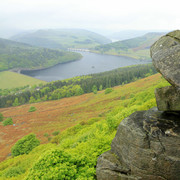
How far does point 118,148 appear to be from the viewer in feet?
51.2

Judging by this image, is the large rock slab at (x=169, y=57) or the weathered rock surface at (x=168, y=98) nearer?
the large rock slab at (x=169, y=57)

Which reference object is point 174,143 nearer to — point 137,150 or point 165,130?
point 165,130

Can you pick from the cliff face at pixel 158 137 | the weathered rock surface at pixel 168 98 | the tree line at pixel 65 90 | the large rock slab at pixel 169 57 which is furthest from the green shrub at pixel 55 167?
the tree line at pixel 65 90

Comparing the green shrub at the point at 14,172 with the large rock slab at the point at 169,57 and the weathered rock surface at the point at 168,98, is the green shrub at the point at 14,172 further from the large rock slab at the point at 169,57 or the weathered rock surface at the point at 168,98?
the large rock slab at the point at 169,57

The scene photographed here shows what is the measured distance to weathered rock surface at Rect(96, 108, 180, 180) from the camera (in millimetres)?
12156

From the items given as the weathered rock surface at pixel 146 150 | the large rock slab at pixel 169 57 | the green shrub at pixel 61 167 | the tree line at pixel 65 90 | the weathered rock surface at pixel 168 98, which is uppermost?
the large rock slab at pixel 169 57

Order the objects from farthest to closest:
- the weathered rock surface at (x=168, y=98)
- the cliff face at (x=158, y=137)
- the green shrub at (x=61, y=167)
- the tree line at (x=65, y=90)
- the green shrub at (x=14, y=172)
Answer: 1. the tree line at (x=65, y=90)
2. the green shrub at (x=14, y=172)
3. the green shrub at (x=61, y=167)
4. the weathered rock surface at (x=168, y=98)
5. the cliff face at (x=158, y=137)

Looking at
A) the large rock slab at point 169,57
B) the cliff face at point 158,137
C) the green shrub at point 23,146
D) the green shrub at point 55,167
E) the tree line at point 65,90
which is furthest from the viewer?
the tree line at point 65,90

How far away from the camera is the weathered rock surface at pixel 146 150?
1216cm

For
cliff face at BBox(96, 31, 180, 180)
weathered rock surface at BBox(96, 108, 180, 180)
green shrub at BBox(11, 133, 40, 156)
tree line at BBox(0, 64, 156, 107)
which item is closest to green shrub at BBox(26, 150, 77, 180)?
weathered rock surface at BBox(96, 108, 180, 180)

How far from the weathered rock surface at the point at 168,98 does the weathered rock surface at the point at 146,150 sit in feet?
4.65

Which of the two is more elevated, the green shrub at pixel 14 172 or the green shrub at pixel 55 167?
the green shrub at pixel 55 167

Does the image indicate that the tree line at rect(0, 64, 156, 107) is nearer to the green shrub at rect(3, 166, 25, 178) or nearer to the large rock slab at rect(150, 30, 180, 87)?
the green shrub at rect(3, 166, 25, 178)

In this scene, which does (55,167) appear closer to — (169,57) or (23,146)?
(169,57)
